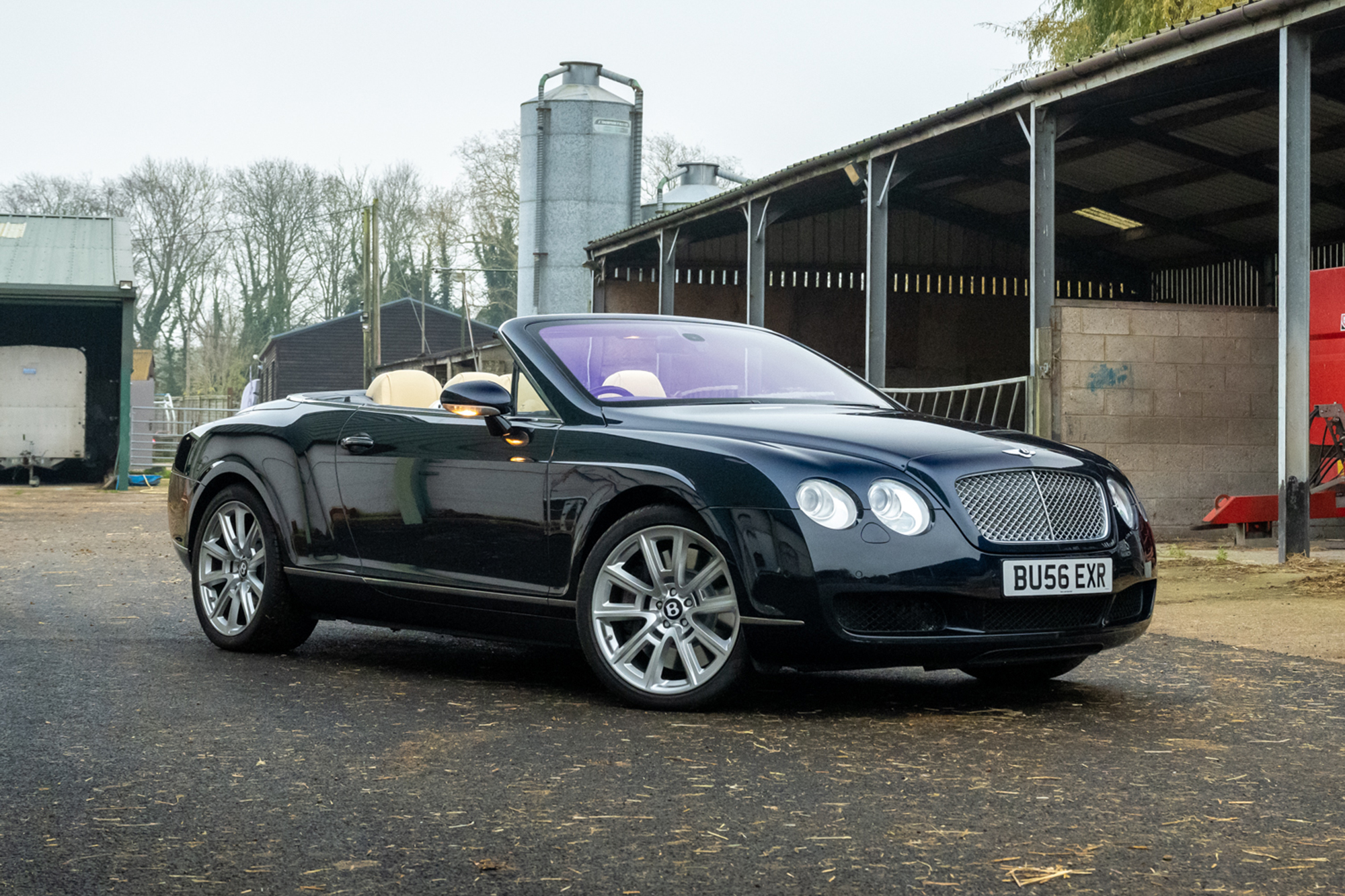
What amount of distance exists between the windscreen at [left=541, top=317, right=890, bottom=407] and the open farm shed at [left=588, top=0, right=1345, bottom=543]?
5859 mm

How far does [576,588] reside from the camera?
558 cm

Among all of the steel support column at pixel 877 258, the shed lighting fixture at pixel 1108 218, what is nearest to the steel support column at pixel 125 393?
the steel support column at pixel 877 258

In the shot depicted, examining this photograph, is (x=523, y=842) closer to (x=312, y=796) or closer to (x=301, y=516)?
(x=312, y=796)

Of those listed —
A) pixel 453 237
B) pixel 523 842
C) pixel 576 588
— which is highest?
pixel 453 237

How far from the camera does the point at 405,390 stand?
6.76 meters

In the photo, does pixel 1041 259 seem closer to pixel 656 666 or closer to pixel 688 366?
pixel 688 366

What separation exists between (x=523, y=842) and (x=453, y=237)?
194ft

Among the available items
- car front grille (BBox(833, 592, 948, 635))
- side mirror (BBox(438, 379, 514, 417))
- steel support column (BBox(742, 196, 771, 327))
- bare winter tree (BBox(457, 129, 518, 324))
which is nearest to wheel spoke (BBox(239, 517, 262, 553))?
side mirror (BBox(438, 379, 514, 417))

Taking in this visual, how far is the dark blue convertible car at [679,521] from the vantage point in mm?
5070

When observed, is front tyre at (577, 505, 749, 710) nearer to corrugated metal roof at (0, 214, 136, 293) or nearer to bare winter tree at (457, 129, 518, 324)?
corrugated metal roof at (0, 214, 136, 293)

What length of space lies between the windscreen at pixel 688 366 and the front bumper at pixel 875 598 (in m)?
1.09

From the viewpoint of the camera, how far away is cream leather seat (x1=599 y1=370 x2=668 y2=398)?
19.9ft

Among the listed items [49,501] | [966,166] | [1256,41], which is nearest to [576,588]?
[1256,41]

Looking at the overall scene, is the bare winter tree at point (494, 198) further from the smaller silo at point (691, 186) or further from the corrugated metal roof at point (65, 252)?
the corrugated metal roof at point (65, 252)
